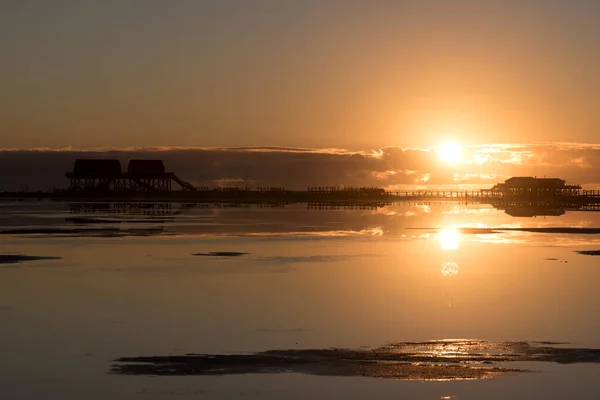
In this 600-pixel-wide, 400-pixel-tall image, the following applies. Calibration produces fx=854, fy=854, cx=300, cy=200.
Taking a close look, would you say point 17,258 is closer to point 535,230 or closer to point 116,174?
point 535,230

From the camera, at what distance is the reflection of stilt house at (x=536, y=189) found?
155375 millimetres

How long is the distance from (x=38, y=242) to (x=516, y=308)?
92.6 ft

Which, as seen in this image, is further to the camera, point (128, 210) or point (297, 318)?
point (128, 210)

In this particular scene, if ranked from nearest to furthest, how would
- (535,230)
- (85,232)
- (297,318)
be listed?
(297,318)
(85,232)
(535,230)

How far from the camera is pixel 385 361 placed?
16797 mm

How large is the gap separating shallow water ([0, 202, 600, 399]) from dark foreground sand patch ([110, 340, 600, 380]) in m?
0.06

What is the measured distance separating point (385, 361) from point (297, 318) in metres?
5.58

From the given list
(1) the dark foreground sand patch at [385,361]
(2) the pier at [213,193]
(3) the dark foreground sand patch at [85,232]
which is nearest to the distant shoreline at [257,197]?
(2) the pier at [213,193]

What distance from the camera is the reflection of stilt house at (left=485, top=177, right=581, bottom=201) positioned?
15538 centimetres

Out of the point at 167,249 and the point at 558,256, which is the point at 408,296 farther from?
the point at 167,249

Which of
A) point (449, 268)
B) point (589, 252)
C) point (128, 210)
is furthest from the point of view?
point (128, 210)

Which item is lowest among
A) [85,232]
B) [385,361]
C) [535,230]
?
[385,361]

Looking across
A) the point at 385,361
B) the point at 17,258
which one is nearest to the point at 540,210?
the point at 17,258

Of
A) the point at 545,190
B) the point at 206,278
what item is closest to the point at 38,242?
the point at 206,278
